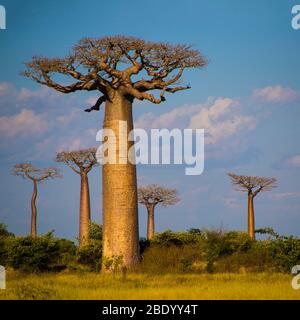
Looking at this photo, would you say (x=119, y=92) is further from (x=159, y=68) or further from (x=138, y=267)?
(x=138, y=267)

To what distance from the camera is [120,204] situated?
1490 centimetres

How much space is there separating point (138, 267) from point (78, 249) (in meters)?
1.69

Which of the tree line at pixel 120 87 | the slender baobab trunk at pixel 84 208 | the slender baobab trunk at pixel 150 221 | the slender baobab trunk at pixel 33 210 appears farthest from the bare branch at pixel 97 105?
the slender baobab trunk at pixel 150 221

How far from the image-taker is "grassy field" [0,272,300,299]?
10469 millimetres

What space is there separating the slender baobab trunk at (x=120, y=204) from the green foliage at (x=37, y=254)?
1354 mm

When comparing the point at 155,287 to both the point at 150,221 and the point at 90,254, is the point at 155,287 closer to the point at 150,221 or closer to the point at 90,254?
the point at 90,254

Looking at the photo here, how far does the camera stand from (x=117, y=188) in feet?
48.9

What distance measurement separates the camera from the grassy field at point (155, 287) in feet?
34.3

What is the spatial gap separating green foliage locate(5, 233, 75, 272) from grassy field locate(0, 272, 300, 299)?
0.81 meters

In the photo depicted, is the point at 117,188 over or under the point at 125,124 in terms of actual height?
under

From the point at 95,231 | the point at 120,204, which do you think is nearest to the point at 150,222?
the point at 95,231

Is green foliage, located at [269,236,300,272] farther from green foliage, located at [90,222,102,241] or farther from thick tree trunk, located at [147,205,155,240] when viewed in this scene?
thick tree trunk, located at [147,205,155,240]

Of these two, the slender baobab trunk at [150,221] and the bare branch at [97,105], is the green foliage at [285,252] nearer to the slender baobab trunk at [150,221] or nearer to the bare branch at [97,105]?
the bare branch at [97,105]
